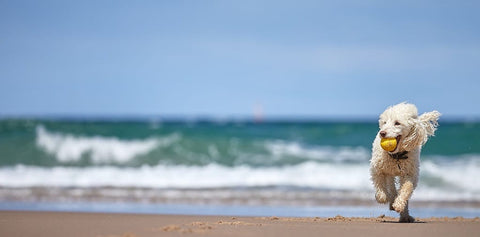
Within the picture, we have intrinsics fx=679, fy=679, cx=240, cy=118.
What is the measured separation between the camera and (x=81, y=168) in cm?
2056

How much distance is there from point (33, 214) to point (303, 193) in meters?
6.66

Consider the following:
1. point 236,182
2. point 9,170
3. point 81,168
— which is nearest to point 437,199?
point 236,182

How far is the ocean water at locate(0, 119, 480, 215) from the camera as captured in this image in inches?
581

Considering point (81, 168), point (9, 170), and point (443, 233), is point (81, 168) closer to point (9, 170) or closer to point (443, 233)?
point (9, 170)

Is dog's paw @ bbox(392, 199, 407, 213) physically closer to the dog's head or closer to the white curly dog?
the white curly dog

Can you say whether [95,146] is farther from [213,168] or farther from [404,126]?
[404,126]

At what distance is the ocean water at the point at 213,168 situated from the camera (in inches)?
581

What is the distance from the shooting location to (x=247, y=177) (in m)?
18.5

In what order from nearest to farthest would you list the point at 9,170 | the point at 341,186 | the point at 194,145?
the point at 341,186
the point at 9,170
the point at 194,145

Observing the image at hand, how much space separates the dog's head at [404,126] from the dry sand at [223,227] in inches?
41.8

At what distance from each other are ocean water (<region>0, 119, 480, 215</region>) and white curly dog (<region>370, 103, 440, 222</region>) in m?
4.62

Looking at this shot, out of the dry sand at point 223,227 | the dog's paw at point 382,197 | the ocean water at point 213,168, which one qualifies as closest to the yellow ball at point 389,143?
the dog's paw at point 382,197

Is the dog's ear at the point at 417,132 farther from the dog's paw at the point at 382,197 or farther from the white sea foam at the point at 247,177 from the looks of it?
the white sea foam at the point at 247,177

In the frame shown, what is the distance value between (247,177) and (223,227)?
33.3 ft
